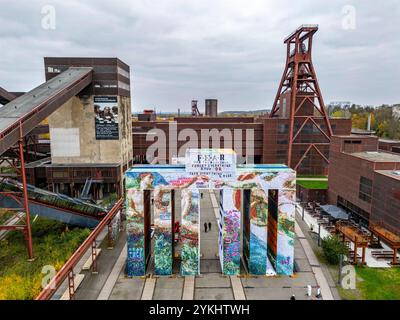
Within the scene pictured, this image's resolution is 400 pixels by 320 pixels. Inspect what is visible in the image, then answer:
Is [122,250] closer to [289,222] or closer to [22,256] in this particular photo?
[22,256]

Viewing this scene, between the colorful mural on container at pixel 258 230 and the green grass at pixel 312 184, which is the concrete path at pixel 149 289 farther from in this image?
the green grass at pixel 312 184

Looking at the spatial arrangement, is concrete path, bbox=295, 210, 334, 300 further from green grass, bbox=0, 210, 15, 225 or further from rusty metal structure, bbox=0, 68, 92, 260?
green grass, bbox=0, 210, 15, 225

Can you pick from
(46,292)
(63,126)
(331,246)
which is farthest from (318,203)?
(63,126)

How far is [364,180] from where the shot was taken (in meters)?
35.2

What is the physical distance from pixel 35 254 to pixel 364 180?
3727 cm

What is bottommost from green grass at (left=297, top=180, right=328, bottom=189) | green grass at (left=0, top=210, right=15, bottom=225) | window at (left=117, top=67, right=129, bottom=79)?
green grass at (left=0, top=210, right=15, bottom=225)

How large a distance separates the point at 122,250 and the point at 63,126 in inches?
1029

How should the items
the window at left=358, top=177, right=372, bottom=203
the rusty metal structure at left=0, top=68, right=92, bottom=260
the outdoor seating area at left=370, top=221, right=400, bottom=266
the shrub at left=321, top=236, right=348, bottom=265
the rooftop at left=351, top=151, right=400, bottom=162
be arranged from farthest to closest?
the rooftop at left=351, top=151, right=400, bottom=162, the window at left=358, top=177, right=372, bottom=203, the outdoor seating area at left=370, top=221, right=400, bottom=266, the rusty metal structure at left=0, top=68, right=92, bottom=260, the shrub at left=321, top=236, right=348, bottom=265

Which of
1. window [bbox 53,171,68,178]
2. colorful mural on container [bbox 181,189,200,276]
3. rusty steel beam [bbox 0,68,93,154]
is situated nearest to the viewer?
colorful mural on container [bbox 181,189,200,276]

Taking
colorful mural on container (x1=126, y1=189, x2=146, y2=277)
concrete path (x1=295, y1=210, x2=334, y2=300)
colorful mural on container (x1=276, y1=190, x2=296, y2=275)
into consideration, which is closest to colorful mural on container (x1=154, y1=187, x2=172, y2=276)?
colorful mural on container (x1=126, y1=189, x2=146, y2=277)

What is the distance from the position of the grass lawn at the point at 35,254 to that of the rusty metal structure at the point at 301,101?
41.6 metres

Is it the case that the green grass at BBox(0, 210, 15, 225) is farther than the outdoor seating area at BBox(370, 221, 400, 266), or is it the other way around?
the green grass at BBox(0, 210, 15, 225)

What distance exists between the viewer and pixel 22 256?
97.2 feet

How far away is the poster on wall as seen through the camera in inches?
1822
